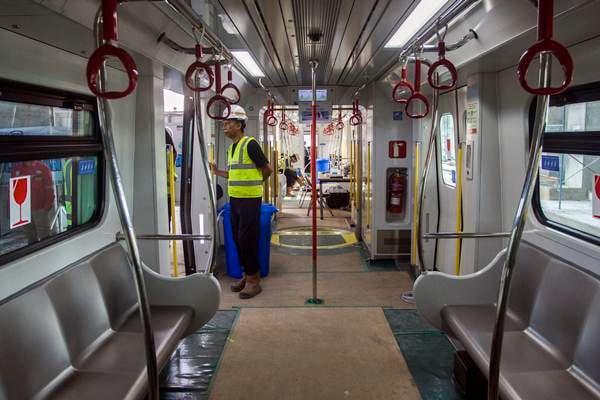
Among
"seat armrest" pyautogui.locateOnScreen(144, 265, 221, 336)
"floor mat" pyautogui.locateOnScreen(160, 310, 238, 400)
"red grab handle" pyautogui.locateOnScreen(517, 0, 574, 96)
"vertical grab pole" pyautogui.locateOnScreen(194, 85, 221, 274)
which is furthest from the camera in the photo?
"seat armrest" pyautogui.locateOnScreen(144, 265, 221, 336)

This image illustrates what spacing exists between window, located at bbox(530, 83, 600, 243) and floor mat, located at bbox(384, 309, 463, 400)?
4.02 ft

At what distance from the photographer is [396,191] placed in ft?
20.2

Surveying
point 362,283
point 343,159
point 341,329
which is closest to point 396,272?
point 362,283

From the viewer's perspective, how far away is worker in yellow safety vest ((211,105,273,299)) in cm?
465

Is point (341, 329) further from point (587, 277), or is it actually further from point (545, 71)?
point (545, 71)

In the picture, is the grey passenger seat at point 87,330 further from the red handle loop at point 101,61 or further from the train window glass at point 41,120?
the red handle loop at point 101,61

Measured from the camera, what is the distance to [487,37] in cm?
282

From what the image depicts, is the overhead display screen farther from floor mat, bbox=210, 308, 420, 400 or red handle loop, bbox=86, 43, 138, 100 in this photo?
red handle loop, bbox=86, 43, 138, 100

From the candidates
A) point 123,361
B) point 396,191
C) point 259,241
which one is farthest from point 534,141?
point 396,191

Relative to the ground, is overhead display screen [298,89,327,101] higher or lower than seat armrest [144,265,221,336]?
higher

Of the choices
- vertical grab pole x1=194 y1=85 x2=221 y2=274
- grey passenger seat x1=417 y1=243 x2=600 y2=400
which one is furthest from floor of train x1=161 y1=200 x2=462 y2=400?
vertical grab pole x1=194 y1=85 x2=221 y2=274

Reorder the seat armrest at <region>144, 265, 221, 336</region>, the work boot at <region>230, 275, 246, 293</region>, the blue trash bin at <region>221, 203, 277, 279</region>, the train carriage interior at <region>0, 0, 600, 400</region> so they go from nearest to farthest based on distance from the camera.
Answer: the train carriage interior at <region>0, 0, 600, 400</region>, the seat armrest at <region>144, 265, 221, 336</region>, the work boot at <region>230, 275, 246, 293</region>, the blue trash bin at <region>221, 203, 277, 279</region>

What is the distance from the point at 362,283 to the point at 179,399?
2799 millimetres

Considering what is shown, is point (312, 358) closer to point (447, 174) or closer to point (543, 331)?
point (543, 331)
